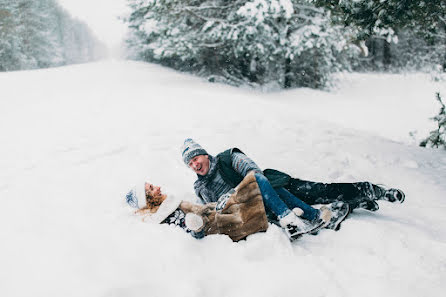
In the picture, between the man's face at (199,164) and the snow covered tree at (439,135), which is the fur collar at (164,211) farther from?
the snow covered tree at (439,135)

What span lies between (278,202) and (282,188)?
26 centimetres

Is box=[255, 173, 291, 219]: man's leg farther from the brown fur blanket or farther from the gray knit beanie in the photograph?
the gray knit beanie

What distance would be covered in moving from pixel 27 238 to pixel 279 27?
11.2 meters

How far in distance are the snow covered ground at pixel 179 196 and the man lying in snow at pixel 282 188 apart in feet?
0.62

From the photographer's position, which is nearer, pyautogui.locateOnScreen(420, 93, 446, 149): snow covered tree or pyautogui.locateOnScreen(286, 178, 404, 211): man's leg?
pyautogui.locateOnScreen(286, 178, 404, 211): man's leg

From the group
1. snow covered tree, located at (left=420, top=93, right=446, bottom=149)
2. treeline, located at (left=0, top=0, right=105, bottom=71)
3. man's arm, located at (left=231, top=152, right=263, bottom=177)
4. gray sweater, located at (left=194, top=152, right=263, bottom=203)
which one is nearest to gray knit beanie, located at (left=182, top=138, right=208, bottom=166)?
gray sweater, located at (left=194, top=152, right=263, bottom=203)

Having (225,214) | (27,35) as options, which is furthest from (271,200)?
(27,35)

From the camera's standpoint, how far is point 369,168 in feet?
14.6

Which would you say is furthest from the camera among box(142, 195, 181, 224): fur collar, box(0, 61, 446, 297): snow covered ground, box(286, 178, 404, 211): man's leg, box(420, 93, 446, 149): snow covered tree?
box(420, 93, 446, 149): snow covered tree

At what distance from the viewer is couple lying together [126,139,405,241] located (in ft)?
8.28

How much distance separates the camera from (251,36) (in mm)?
11258

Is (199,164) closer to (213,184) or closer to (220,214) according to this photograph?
(213,184)

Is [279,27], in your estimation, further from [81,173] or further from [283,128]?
[81,173]

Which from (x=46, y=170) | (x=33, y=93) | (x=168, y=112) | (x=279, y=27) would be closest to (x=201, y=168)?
(x=46, y=170)
